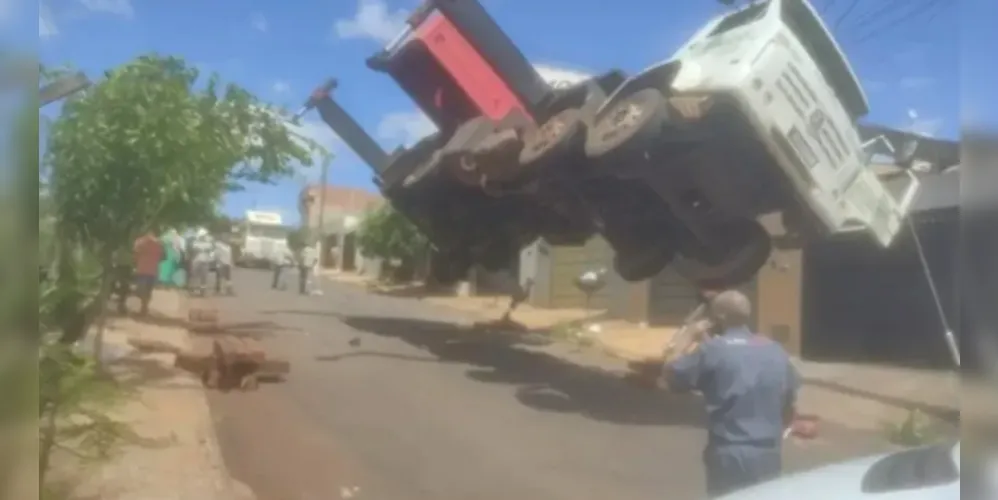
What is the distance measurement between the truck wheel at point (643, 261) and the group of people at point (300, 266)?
28.5 inches

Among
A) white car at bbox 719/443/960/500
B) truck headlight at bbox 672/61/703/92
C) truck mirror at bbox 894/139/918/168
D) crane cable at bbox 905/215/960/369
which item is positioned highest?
truck headlight at bbox 672/61/703/92

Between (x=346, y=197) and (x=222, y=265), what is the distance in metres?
0.36

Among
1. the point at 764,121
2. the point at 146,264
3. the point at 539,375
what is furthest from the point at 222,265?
the point at 764,121

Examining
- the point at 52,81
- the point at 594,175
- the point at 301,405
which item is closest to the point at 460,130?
the point at 594,175

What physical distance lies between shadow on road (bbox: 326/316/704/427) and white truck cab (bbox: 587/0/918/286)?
401 millimetres

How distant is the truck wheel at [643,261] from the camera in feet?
8.06

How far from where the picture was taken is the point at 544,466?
238 cm

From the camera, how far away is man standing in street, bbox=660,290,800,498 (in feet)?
7.73

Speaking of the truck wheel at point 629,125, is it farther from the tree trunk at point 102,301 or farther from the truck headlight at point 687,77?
the tree trunk at point 102,301

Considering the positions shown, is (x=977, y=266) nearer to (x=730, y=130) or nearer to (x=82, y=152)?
(x=730, y=130)

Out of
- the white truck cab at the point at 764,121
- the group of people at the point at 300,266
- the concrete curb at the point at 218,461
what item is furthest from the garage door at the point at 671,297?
the concrete curb at the point at 218,461

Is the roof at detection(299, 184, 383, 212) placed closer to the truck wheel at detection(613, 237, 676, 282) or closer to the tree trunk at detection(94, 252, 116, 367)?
the tree trunk at detection(94, 252, 116, 367)

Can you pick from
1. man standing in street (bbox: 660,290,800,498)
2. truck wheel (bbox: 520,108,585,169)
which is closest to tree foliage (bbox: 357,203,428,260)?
truck wheel (bbox: 520,108,585,169)

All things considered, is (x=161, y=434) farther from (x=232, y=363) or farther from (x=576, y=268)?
(x=576, y=268)
